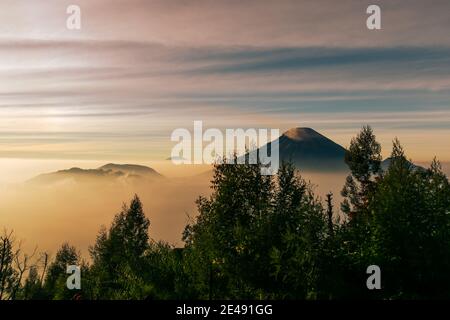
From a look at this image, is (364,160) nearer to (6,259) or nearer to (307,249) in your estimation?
(307,249)

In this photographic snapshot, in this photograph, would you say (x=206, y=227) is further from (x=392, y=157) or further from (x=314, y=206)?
(x=392, y=157)

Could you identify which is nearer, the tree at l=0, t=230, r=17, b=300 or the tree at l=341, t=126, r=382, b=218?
the tree at l=0, t=230, r=17, b=300

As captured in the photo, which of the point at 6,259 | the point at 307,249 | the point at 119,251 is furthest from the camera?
the point at 119,251

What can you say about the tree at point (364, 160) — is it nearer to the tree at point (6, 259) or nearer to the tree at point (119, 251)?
the tree at point (119, 251)

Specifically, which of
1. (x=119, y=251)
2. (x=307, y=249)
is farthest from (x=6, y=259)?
(x=307, y=249)

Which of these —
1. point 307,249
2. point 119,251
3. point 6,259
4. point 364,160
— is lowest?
point 119,251

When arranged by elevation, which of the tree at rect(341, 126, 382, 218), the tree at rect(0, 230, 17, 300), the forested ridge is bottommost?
the tree at rect(0, 230, 17, 300)

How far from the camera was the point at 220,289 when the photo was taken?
37281 mm

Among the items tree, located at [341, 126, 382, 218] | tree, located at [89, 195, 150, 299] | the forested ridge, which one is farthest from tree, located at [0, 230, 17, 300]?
tree, located at [341, 126, 382, 218]

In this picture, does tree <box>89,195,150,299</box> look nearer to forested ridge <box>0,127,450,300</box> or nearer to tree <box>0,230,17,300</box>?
forested ridge <box>0,127,450,300</box>

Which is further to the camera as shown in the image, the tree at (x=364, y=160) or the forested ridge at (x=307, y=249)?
the tree at (x=364, y=160)

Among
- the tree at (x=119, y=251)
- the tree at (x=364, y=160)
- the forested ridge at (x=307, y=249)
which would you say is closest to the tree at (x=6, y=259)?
the tree at (x=119, y=251)
